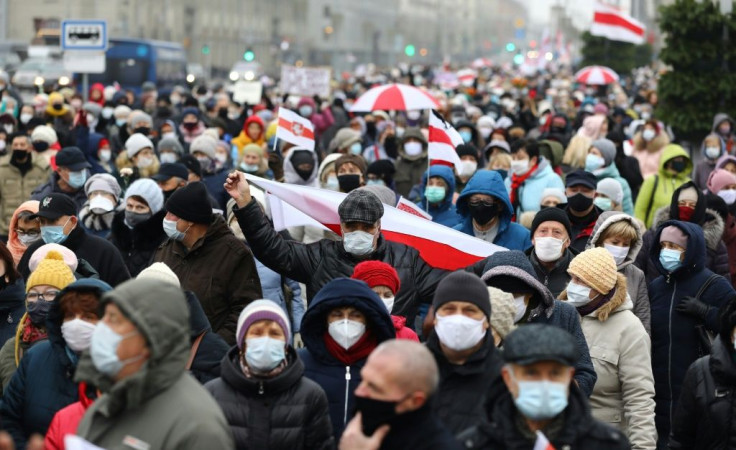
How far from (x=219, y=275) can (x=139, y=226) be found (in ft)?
5.84

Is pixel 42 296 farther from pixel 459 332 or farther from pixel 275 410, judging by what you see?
pixel 459 332

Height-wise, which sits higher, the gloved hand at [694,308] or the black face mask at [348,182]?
the black face mask at [348,182]

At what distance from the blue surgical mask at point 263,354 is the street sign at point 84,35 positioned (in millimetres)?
13945

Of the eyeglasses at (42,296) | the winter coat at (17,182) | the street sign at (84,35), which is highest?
the street sign at (84,35)

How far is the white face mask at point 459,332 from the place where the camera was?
17.1 ft

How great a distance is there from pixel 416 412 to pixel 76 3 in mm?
69951

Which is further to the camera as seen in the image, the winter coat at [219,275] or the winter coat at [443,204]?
the winter coat at [443,204]

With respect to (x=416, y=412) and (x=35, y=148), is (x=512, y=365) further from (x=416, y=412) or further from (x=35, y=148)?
(x=35, y=148)

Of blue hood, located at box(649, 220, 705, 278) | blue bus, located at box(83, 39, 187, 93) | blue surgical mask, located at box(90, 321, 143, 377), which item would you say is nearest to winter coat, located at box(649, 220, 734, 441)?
blue hood, located at box(649, 220, 705, 278)

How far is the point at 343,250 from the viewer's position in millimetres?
7254

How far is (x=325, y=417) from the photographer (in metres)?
5.32

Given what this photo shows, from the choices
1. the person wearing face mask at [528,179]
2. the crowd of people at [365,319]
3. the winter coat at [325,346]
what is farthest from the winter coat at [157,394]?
the person wearing face mask at [528,179]

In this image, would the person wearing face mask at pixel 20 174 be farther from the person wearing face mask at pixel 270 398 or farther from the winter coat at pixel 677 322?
the person wearing face mask at pixel 270 398

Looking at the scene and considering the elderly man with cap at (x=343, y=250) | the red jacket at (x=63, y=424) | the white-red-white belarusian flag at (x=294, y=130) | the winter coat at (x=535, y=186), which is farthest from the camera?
the white-red-white belarusian flag at (x=294, y=130)
